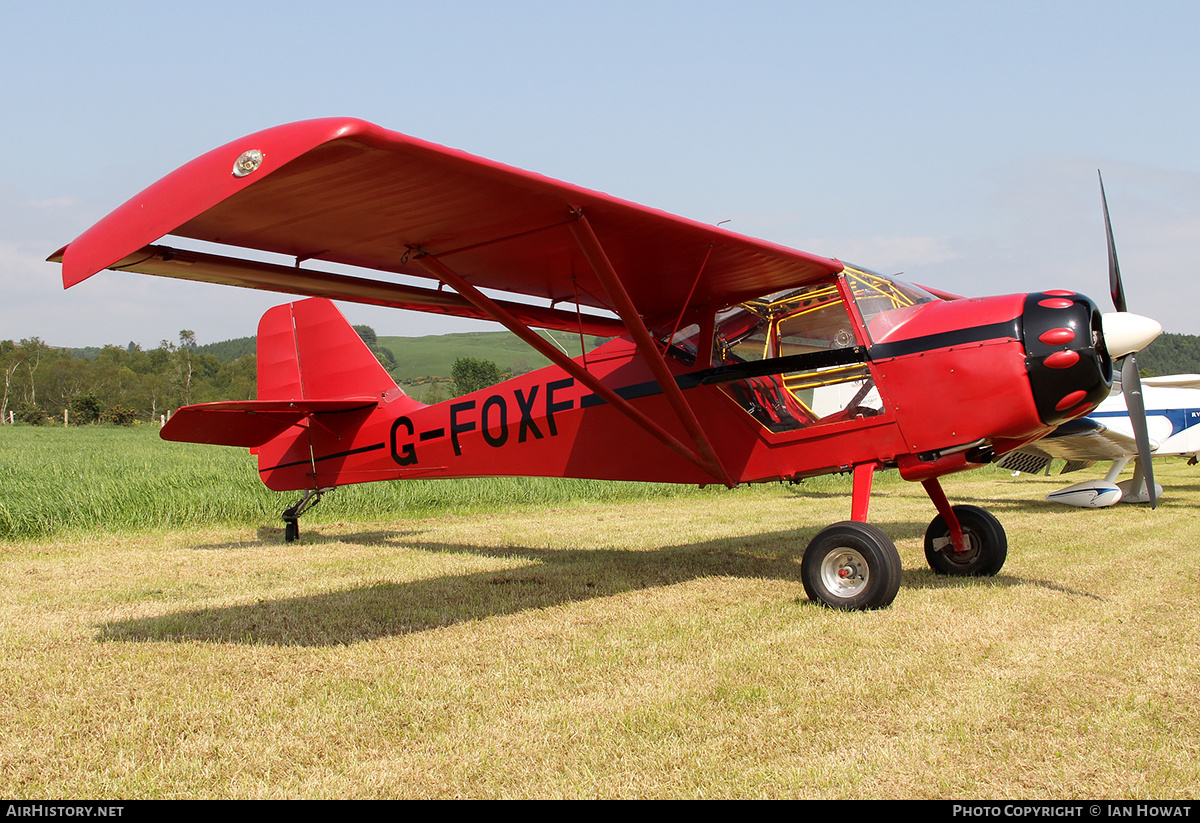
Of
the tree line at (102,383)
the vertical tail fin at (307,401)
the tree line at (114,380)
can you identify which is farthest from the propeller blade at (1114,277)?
the tree line at (102,383)

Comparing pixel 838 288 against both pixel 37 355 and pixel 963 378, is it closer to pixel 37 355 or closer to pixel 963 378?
pixel 963 378

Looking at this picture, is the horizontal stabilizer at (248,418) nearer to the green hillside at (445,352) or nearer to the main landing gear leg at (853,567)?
the main landing gear leg at (853,567)

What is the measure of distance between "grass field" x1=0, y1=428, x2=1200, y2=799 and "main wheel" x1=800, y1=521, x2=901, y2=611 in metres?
0.17

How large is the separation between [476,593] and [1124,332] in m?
5.12

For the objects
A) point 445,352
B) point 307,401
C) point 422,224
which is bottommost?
point 307,401

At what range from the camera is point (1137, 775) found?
8.90ft

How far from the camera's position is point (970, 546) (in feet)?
22.4

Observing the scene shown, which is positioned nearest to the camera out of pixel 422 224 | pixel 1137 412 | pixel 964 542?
pixel 422 224

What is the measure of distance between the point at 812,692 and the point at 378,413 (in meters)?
6.30

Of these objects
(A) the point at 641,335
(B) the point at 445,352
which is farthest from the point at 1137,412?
(B) the point at 445,352

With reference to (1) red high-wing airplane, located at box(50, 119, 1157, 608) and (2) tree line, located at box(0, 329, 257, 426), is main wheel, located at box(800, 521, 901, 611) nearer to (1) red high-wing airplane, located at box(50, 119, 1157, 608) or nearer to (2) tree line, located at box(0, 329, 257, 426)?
(1) red high-wing airplane, located at box(50, 119, 1157, 608)

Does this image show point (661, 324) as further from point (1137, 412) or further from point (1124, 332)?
point (1137, 412)

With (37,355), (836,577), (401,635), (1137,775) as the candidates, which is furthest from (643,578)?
(37,355)

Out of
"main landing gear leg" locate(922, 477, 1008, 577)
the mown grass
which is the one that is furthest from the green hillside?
"main landing gear leg" locate(922, 477, 1008, 577)
